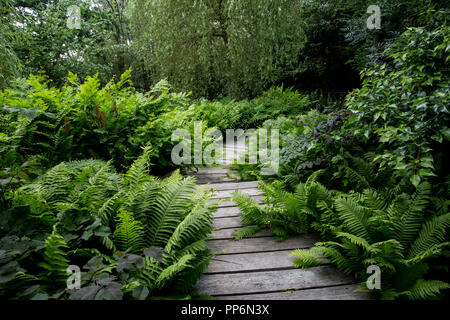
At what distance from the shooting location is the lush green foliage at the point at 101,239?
1.33 meters

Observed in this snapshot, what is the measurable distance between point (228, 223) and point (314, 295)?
1.10 metres

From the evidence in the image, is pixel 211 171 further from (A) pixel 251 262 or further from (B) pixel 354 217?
(B) pixel 354 217

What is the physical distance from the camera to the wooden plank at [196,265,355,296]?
174 cm

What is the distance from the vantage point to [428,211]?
2057 mm

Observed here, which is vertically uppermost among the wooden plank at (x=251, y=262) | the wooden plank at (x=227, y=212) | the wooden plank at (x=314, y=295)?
the wooden plank at (x=227, y=212)

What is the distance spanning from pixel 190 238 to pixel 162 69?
26.4ft

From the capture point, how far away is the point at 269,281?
1.81 meters

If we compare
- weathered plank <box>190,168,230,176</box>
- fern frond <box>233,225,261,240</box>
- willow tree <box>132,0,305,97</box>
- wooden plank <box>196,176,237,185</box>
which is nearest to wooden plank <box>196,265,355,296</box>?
fern frond <box>233,225,261,240</box>

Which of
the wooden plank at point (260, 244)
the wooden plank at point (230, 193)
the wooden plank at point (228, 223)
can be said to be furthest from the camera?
the wooden plank at point (230, 193)

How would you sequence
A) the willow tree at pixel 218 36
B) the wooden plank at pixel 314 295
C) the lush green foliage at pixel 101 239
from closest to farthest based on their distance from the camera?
the lush green foliage at pixel 101 239 → the wooden plank at pixel 314 295 → the willow tree at pixel 218 36

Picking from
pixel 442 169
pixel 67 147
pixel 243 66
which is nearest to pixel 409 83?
pixel 442 169

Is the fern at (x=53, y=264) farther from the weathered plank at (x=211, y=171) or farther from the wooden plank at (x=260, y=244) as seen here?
the weathered plank at (x=211, y=171)

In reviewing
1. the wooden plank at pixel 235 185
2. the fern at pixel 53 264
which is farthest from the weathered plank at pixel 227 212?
the fern at pixel 53 264
